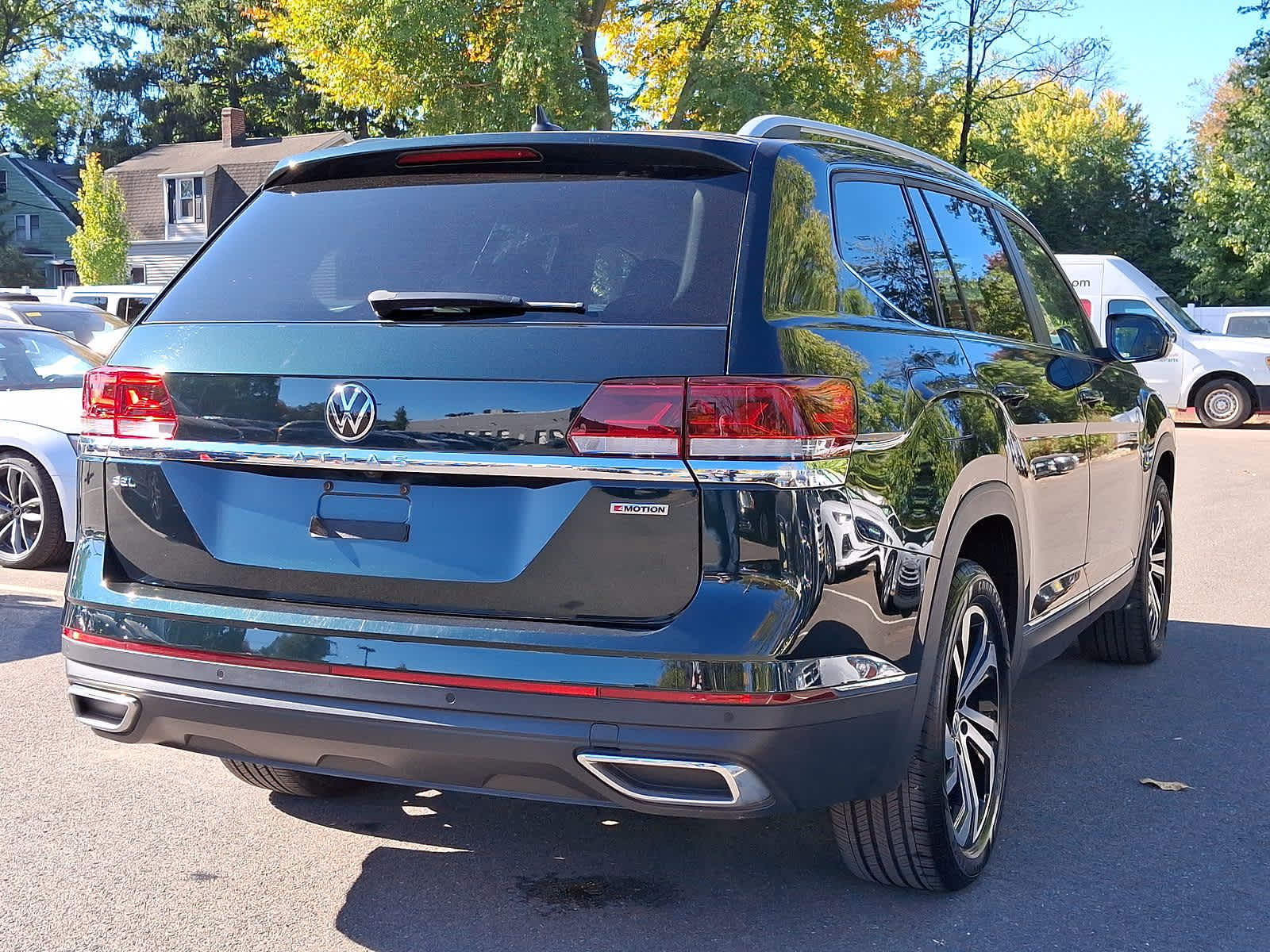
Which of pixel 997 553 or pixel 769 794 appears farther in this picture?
pixel 997 553

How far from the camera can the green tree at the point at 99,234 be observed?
50875 millimetres

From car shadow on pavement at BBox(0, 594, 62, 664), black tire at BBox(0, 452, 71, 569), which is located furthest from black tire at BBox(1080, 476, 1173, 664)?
black tire at BBox(0, 452, 71, 569)

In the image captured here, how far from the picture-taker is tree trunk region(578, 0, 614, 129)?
89.1 feet

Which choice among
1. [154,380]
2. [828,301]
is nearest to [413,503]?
[154,380]

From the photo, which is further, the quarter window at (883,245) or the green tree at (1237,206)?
the green tree at (1237,206)

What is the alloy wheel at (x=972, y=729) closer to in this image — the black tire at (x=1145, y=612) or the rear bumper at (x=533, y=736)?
the rear bumper at (x=533, y=736)

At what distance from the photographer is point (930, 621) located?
3295mm

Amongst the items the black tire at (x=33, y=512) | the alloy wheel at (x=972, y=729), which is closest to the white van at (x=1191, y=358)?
Result: the black tire at (x=33, y=512)

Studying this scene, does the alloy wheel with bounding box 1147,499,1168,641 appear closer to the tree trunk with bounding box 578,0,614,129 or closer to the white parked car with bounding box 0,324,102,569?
the white parked car with bounding box 0,324,102,569

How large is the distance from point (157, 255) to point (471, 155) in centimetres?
5849

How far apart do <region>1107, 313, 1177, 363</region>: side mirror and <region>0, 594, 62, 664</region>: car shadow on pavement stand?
177 inches

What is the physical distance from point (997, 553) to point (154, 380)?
2.32 m

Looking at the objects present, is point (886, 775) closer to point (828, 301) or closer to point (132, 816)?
point (828, 301)

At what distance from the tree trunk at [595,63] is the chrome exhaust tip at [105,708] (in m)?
24.6
